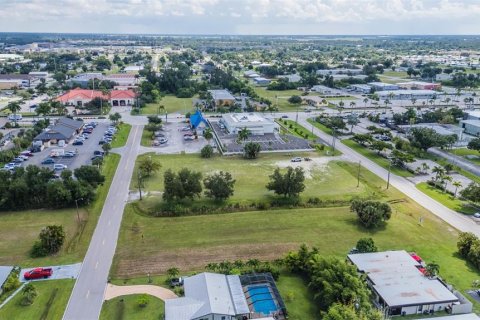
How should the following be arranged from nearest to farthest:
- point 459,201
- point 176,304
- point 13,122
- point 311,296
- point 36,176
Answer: point 176,304 < point 311,296 < point 36,176 < point 459,201 < point 13,122

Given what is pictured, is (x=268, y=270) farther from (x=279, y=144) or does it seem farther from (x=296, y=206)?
(x=279, y=144)

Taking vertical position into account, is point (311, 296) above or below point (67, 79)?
below

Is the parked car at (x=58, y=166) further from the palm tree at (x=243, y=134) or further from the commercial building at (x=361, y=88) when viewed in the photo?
the commercial building at (x=361, y=88)

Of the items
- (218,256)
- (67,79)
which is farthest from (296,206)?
(67,79)

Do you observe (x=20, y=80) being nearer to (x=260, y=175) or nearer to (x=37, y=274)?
(x=260, y=175)

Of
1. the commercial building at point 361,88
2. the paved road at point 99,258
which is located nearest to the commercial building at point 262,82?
Answer: the commercial building at point 361,88

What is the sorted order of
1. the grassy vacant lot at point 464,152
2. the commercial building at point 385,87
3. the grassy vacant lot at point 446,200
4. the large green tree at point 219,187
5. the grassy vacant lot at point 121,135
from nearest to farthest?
the large green tree at point 219,187
the grassy vacant lot at point 446,200
the grassy vacant lot at point 464,152
the grassy vacant lot at point 121,135
the commercial building at point 385,87
